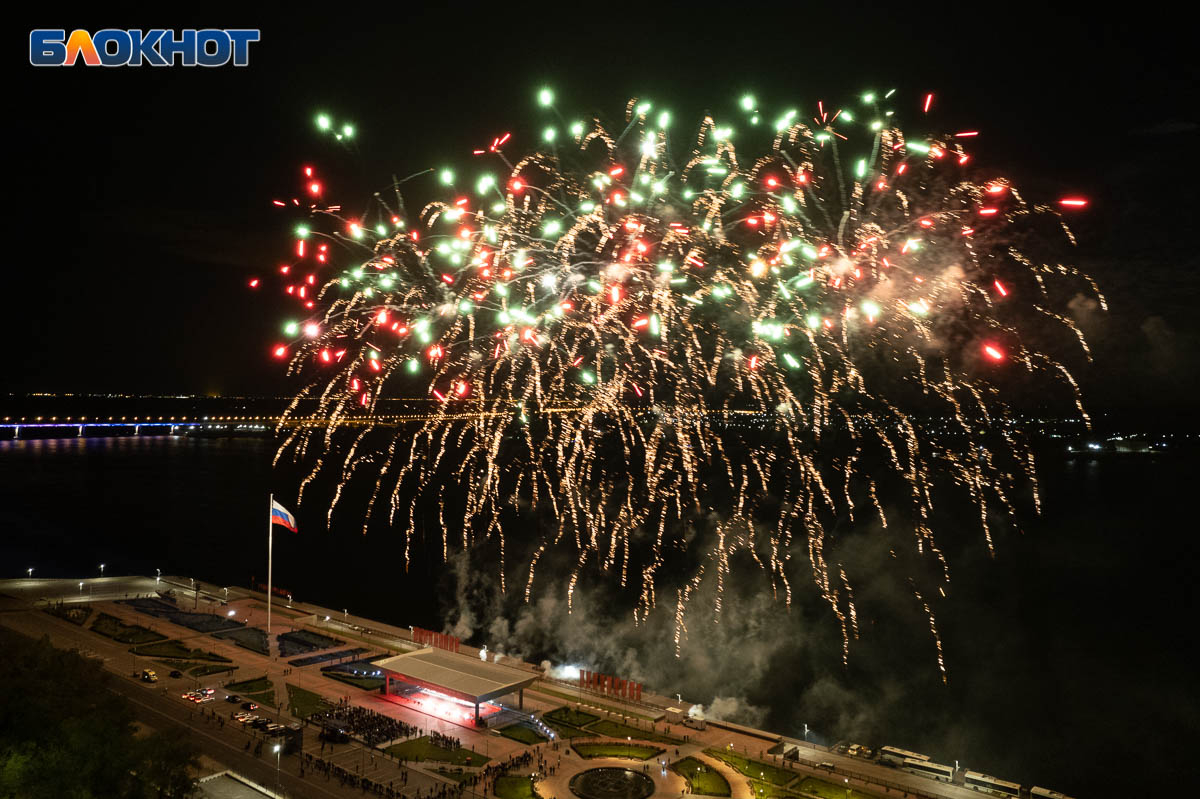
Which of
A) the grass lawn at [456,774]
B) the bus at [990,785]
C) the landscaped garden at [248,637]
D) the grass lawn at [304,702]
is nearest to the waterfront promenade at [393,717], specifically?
the grass lawn at [456,774]

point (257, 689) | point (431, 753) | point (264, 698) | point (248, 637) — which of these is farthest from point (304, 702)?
point (248, 637)

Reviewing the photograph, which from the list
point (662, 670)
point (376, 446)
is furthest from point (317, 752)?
point (376, 446)

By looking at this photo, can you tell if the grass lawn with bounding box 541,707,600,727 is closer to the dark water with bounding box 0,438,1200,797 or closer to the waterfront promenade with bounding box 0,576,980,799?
the waterfront promenade with bounding box 0,576,980,799

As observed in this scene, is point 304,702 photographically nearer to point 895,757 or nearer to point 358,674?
point 358,674

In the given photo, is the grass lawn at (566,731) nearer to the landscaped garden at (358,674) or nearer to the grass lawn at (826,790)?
the grass lawn at (826,790)

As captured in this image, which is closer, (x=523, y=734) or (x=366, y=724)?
(x=366, y=724)

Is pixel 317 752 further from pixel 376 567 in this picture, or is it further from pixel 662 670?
pixel 376 567

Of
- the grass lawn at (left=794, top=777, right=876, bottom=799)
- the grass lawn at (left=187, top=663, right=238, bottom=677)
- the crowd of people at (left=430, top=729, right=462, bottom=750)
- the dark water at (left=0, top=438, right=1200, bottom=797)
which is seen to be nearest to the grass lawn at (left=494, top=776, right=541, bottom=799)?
the crowd of people at (left=430, top=729, right=462, bottom=750)
